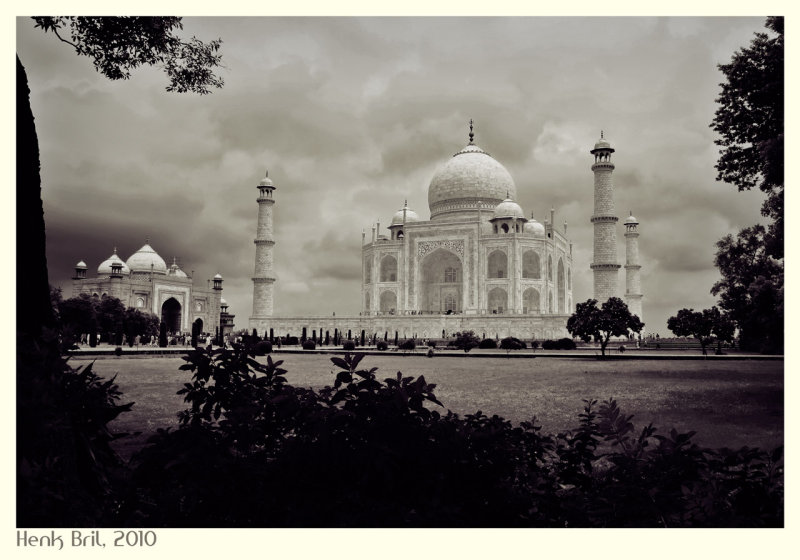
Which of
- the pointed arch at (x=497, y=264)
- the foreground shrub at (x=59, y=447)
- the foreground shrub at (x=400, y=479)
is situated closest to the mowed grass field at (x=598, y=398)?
the foreground shrub at (x=59, y=447)

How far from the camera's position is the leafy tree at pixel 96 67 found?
2535 mm

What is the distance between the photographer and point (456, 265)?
3491 cm

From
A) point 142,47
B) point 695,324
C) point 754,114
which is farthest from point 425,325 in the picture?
point 142,47

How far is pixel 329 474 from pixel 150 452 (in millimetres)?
672

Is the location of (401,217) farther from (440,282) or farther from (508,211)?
(508,211)

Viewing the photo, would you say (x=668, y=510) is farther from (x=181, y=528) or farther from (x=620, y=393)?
(x=620, y=393)

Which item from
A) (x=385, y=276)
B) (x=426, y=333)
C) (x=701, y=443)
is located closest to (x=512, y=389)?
(x=701, y=443)

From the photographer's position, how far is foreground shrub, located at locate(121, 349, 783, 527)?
2062mm

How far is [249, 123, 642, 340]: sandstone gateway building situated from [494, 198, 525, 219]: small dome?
57mm

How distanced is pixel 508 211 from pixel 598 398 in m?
28.0

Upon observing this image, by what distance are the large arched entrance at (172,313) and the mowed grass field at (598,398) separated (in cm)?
3140

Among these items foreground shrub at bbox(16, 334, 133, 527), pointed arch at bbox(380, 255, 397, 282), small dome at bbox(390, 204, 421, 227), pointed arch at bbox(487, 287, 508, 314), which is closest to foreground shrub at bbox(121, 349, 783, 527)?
foreground shrub at bbox(16, 334, 133, 527)

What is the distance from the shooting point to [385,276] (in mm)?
36375

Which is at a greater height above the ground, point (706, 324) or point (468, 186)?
point (468, 186)
